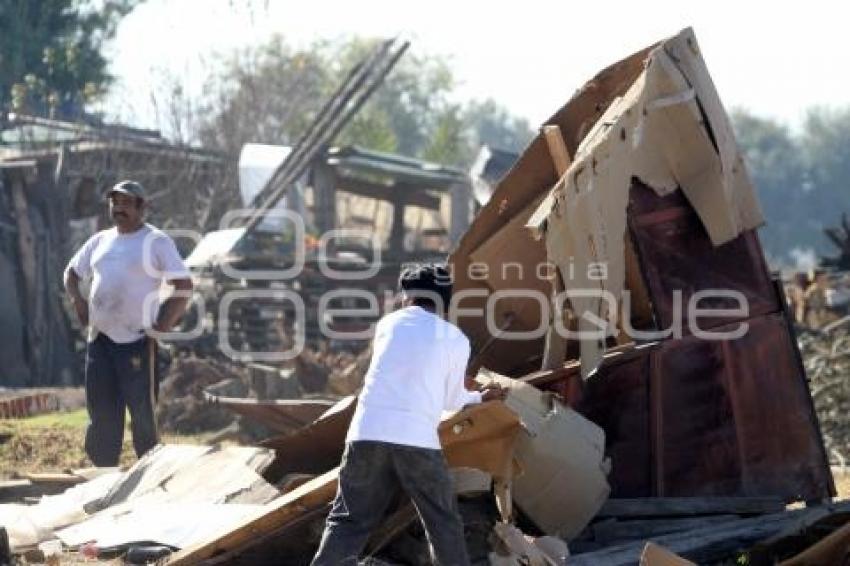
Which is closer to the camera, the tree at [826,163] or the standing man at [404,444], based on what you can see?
the standing man at [404,444]

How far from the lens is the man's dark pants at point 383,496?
6.42 m

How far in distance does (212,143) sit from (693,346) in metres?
24.5

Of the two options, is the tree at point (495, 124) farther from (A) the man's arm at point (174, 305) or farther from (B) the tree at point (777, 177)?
(A) the man's arm at point (174, 305)

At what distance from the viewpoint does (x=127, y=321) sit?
10133mm

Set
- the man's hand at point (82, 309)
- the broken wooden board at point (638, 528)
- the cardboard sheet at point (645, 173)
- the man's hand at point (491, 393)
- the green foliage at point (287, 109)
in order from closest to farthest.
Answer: the man's hand at point (491, 393)
the broken wooden board at point (638, 528)
the cardboard sheet at point (645, 173)
the man's hand at point (82, 309)
the green foliage at point (287, 109)

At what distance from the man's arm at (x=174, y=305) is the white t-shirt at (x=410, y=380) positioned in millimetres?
3778

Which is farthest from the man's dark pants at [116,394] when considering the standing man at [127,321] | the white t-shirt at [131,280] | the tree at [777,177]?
the tree at [777,177]

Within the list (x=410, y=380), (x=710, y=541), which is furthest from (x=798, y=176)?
(x=410, y=380)

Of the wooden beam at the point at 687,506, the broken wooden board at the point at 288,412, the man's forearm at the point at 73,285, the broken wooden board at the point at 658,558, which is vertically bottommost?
the wooden beam at the point at 687,506

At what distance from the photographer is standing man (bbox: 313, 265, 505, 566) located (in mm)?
6410

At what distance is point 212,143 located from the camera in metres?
32.0

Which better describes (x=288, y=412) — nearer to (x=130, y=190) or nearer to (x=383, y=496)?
(x=130, y=190)

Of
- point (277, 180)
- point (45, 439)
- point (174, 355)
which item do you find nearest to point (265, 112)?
point (277, 180)

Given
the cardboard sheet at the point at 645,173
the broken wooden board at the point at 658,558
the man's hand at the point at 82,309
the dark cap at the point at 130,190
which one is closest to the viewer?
the broken wooden board at the point at 658,558
